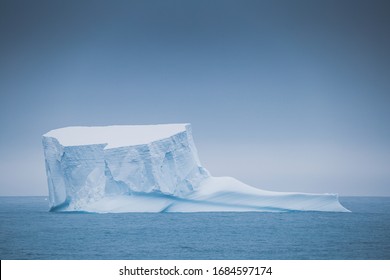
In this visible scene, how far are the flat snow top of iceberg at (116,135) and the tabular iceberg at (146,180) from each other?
0.03 m

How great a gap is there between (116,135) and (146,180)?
6.24 ft

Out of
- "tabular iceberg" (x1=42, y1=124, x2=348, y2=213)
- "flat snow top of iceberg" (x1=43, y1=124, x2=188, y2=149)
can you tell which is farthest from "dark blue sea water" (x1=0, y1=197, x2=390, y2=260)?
"flat snow top of iceberg" (x1=43, y1=124, x2=188, y2=149)

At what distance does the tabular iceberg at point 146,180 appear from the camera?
16578 millimetres

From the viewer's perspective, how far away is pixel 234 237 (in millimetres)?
14125

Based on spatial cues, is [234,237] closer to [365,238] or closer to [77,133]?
[365,238]

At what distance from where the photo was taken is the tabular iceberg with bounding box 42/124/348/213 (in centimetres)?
1658

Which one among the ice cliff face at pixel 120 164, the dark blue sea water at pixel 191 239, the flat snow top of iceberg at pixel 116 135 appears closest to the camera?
the dark blue sea water at pixel 191 239

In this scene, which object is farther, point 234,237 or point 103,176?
point 103,176

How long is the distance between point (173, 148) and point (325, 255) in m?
6.63

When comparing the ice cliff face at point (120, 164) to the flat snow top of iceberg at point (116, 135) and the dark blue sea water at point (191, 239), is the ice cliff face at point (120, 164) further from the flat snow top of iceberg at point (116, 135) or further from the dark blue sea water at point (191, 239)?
the dark blue sea water at point (191, 239)

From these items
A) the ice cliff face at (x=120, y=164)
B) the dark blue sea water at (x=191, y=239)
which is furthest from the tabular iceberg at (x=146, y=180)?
the dark blue sea water at (x=191, y=239)
